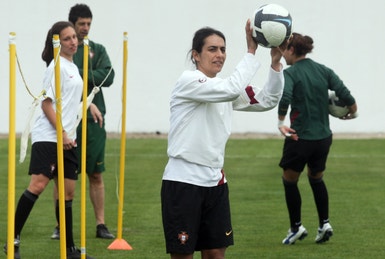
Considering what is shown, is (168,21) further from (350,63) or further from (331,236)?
(331,236)

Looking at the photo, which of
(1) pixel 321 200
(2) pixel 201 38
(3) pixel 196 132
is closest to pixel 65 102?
(2) pixel 201 38

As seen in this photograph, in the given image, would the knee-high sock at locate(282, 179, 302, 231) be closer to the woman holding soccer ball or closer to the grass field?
the woman holding soccer ball

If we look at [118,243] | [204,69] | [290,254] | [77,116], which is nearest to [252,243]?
[290,254]

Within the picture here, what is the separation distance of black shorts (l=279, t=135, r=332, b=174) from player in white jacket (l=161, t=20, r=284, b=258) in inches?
116

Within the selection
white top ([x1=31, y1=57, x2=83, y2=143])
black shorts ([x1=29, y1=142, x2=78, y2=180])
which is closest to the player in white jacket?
white top ([x1=31, y1=57, x2=83, y2=143])

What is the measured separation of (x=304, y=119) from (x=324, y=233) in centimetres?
103

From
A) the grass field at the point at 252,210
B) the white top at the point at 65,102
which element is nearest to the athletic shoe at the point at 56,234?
the grass field at the point at 252,210

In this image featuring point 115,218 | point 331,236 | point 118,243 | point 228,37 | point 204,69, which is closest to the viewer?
point 204,69

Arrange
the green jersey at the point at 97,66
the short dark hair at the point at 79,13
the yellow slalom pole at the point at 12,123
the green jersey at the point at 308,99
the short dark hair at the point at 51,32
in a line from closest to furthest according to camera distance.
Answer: the yellow slalom pole at the point at 12,123, the short dark hair at the point at 51,32, the green jersey at the point at 308,99, the short dark hair at the point at 79,13, the green jersey at the point at 97,66

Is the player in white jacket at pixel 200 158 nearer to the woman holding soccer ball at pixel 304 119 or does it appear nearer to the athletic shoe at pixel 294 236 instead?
the woman holding soccer ball at pixel 304 119

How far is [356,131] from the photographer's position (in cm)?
2362

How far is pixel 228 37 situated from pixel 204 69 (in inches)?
678

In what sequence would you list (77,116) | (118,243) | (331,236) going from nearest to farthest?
(77,116) → (118,243) → (331,236)

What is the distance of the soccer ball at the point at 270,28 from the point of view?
20.2 feet
